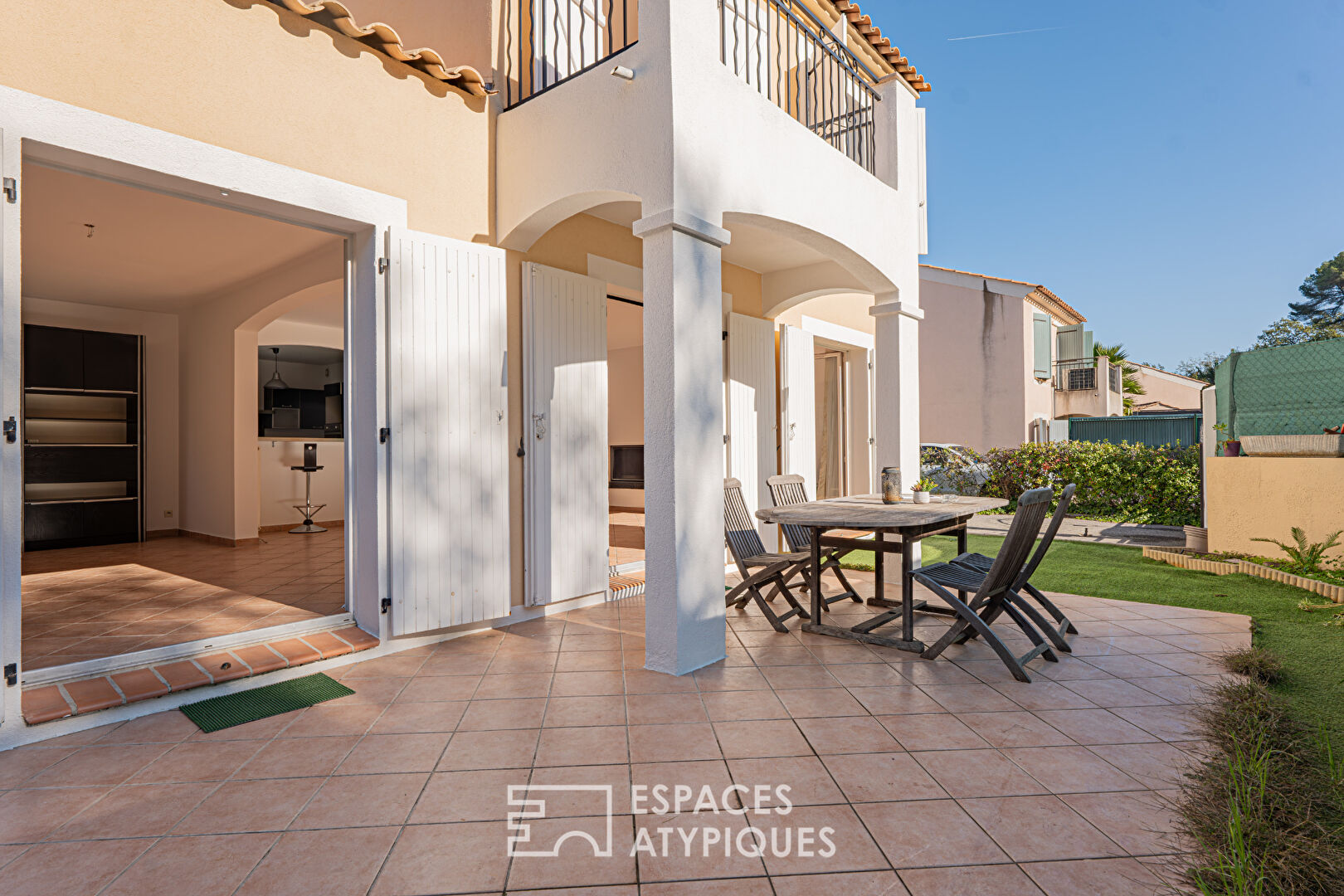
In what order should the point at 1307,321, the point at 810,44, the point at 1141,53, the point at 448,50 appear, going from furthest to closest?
the point at 1307,321 < the point at 1141,53 < the point at 810,44 < the point at 448,50

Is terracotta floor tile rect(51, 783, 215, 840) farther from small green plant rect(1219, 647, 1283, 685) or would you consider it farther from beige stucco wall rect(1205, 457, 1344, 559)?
beige stucco wall rect(1205, 457, 1344, 559)

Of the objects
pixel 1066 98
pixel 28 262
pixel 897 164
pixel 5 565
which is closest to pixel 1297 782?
pixel 5 565

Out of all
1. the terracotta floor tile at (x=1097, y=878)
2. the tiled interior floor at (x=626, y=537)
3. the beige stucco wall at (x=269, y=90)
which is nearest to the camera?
the terracotta floor tile at (x=1097, y=878)

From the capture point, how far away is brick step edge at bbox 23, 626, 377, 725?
2.70m

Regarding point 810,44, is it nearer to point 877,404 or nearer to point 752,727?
point 877,404

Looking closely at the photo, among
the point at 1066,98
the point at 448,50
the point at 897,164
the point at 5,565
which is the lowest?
the point at 5,565

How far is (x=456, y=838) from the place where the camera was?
1908mm

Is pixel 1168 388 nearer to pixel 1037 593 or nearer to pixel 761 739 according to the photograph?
pixel 1037 593

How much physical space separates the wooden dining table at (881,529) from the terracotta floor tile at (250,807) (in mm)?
2565

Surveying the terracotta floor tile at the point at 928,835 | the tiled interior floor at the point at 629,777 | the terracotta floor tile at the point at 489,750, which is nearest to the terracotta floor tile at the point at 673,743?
the tiled interior floor at the point at 629,777

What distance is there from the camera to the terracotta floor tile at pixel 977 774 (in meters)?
2.15

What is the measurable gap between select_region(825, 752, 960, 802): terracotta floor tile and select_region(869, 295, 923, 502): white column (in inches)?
137

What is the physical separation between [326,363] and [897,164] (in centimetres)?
744

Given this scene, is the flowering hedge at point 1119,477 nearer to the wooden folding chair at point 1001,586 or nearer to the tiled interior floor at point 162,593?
the wooden folding chair at point 1001,586
